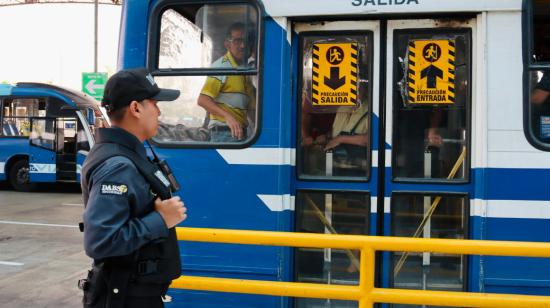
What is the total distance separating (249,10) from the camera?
12.0 ft

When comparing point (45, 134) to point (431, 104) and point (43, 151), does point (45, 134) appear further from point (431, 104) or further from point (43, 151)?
point (431, 104)

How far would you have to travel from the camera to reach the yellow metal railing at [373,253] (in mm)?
2721

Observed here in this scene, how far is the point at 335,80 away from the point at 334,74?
0.14 ft

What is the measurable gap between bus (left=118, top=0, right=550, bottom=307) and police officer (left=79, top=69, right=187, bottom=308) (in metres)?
1.46

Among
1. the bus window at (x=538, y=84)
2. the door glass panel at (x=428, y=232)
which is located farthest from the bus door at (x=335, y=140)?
the bus window at (x=538, y=84)

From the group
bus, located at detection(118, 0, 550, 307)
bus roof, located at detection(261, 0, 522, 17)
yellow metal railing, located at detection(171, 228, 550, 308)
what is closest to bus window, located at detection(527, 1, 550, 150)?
bus, located at detection(118, 0, 550, 307)

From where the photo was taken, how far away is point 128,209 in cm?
200

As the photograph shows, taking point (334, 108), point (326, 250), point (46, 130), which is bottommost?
point (326, 250)

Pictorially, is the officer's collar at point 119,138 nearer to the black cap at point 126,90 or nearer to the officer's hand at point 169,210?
the black cap at point 126,90

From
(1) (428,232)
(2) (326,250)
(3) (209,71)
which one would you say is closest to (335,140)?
(2) (326,250)

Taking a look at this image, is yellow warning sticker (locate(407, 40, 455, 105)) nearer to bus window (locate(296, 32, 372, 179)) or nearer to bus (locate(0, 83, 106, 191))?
bus window (locate(296, 32, 372, 179))

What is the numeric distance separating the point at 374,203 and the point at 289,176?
59cm

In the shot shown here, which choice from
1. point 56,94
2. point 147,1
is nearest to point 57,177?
point 56,94

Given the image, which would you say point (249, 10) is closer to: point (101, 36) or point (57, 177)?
point (57, 177)
